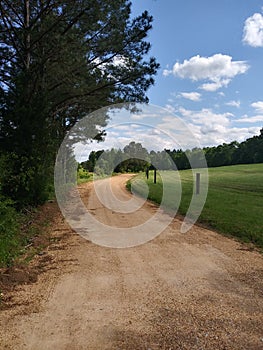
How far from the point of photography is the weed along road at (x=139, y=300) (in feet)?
10.7

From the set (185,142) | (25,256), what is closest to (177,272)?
(25,256)

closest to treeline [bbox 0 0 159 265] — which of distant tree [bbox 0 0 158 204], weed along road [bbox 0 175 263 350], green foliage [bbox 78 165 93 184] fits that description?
distant tree [bbox 0 0 158 204]

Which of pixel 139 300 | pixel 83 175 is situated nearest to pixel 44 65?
pixel 139 300

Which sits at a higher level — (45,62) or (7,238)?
(45,62)

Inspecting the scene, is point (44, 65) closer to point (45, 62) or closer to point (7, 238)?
point (45, 62)

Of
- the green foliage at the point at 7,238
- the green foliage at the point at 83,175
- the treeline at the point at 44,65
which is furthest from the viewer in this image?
the green foliage at the point at 83,175

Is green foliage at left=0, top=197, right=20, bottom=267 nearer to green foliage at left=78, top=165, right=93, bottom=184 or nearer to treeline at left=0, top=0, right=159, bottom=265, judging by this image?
treeline at left=0, top=0, right=159, bottom=265

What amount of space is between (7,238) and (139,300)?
11.9 ft

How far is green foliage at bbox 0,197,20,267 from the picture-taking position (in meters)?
5.76

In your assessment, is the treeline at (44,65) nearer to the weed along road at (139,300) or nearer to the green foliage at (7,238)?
the green foliage at (7,238)

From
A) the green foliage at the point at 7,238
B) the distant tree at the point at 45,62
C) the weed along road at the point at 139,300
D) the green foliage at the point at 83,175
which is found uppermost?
the distant tree at the point at 45,62

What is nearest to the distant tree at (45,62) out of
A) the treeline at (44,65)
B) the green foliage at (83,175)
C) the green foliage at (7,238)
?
the treeline at (44,65)

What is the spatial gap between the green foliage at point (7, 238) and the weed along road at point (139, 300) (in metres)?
0.49

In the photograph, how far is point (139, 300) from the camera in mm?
4254
